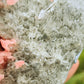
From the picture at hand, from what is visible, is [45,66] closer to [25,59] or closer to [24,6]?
[25,59]

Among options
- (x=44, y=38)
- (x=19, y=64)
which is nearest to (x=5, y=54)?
(x=19, y=64)

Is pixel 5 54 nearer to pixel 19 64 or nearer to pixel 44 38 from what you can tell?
pixel 19 64

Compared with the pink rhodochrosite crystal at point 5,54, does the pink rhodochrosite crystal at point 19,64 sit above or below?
below

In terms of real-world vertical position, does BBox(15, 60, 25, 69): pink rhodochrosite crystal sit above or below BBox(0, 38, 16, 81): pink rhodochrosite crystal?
below

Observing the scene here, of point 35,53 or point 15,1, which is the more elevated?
point 15,1

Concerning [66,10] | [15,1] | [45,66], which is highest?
[15,1]

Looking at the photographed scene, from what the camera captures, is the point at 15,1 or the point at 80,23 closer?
the point at 15,1

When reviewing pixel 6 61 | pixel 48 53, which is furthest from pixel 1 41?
pixel 48 53

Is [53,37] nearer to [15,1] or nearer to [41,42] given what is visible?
[41,42]
